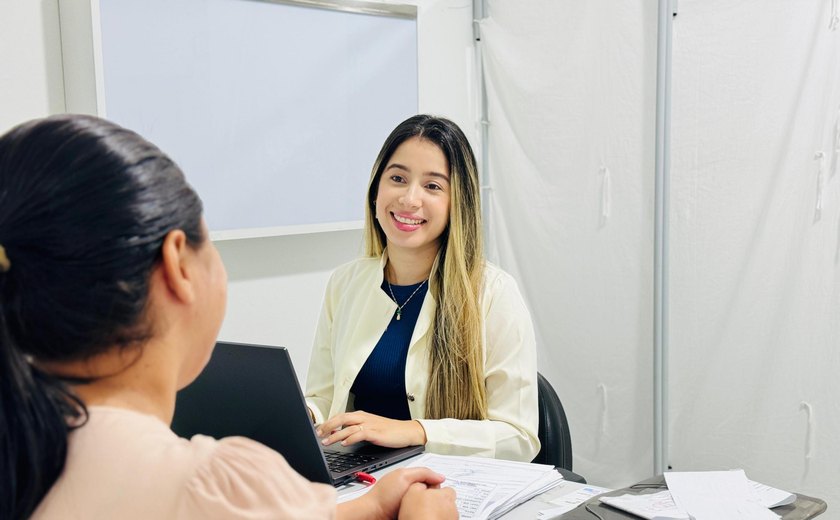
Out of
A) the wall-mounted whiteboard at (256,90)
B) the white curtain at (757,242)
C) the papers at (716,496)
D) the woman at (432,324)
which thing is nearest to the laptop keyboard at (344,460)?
the woman at (432,324)

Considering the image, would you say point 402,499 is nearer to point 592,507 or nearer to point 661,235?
point 592,507

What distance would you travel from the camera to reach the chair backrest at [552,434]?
1848 mm

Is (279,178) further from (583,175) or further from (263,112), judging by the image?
(583,175)

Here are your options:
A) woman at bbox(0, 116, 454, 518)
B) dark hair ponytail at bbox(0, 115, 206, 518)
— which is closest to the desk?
woman at bbox(0, 116, 454, 518)

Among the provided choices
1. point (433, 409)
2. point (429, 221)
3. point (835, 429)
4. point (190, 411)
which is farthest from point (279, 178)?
point (835, 429)

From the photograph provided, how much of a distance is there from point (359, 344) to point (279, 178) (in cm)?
104

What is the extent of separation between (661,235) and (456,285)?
3.89 ft

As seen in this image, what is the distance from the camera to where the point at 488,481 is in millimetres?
1396

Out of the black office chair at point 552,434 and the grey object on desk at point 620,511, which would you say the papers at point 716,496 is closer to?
the grey object on desk at point 620,511

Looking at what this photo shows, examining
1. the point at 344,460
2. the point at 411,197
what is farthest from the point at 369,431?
the point at 411,197

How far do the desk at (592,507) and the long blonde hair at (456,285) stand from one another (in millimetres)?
426

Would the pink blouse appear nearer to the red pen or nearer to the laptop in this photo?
the laptop

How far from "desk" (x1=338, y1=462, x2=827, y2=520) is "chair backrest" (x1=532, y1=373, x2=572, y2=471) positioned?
408mm

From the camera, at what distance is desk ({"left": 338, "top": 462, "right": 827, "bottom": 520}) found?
1260 millimetres
